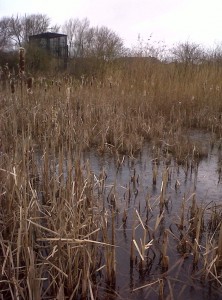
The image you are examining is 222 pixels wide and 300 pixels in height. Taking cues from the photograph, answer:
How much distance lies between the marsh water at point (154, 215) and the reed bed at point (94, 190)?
0.7 inches

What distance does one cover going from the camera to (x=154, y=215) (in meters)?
2.86

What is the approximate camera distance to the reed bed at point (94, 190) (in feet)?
6.27

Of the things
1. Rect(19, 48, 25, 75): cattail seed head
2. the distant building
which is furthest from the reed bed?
the distant building

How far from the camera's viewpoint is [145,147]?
16.5 ft

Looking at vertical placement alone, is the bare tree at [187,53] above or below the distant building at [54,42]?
below

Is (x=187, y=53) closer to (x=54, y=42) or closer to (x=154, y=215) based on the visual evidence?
(x=154, y=215)

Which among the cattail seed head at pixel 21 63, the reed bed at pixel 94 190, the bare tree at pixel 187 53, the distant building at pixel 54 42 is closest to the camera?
the reed bed at pixel 94 190

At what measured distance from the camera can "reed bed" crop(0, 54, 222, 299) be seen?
6.27ft

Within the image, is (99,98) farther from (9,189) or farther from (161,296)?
(161,296)

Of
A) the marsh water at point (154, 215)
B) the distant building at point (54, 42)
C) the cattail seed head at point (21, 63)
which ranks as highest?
the distant building at point (54, 42)

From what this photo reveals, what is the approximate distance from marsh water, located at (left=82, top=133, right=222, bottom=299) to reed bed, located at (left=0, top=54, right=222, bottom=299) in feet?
0.06

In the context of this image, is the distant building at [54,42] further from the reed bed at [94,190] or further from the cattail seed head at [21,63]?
the cattail seed head at [21,63]

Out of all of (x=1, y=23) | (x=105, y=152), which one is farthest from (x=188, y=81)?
(x=1, y=23)

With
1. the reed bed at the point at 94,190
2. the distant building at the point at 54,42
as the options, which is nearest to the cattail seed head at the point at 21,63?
the reed bed at the point at 94,190
